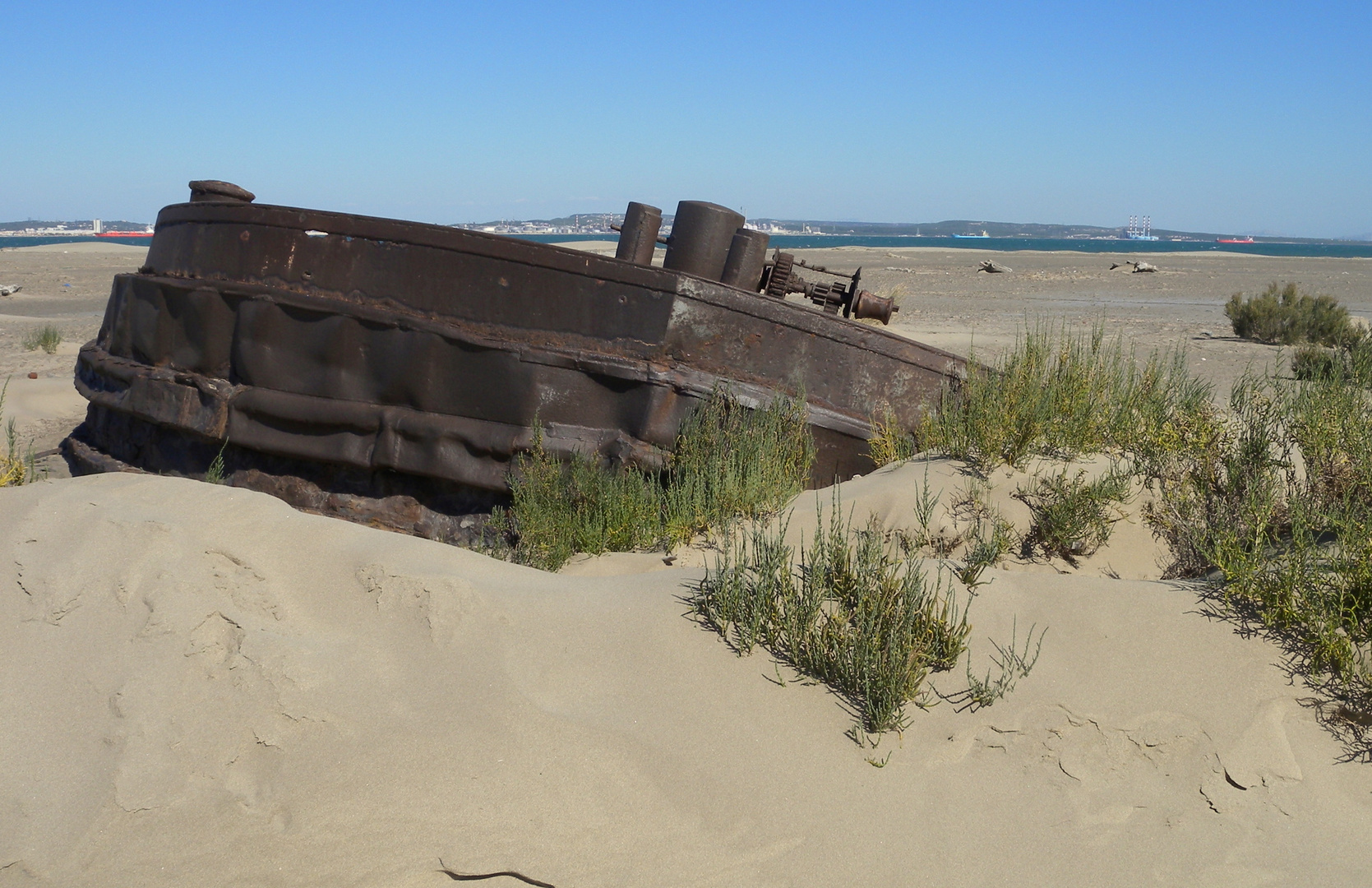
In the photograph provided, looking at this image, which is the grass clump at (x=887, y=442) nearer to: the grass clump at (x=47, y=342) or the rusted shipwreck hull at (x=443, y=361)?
the rusted shipwreck hull at (x=443, y=361)

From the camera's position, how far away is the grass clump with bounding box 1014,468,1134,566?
3.86 m

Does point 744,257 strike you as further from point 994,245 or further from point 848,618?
point 994,245

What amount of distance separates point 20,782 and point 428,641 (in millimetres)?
1057

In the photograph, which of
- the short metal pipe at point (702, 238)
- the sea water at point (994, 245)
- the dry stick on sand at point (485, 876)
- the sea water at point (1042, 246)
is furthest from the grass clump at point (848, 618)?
the sea water at point (1042, 246)

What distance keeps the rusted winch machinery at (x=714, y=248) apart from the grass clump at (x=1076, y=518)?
70.9 inches

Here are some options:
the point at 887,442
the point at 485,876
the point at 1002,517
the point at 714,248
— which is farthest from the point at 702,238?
the point at 485,876

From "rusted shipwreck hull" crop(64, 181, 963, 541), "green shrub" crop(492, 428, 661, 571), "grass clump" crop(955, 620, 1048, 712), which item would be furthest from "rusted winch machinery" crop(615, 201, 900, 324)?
"grass clump" crop(955, 620, 1048, 712)

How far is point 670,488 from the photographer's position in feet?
13.9

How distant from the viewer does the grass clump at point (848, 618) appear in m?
2.85

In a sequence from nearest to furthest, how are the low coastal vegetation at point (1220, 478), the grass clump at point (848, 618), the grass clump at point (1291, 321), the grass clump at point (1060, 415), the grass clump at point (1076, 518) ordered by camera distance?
the grass clump at point (848, 618) < the low coastal vegetation at point (1220, 478) < the grass clump at point (1076, 518) < the grass clump at point (1060, 415) < the grass clump at point (1291, 321)

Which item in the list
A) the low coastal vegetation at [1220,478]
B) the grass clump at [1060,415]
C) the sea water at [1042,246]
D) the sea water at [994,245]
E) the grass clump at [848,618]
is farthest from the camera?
the sea water at [1042,246]

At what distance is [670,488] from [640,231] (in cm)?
171

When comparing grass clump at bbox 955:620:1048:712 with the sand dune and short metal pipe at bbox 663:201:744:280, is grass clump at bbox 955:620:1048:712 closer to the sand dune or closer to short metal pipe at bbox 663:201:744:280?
the sand dune

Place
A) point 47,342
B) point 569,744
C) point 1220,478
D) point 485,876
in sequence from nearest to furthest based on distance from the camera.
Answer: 1. point 485,876
2. point 569,744
3. point 1220,478
4. point 47,342
